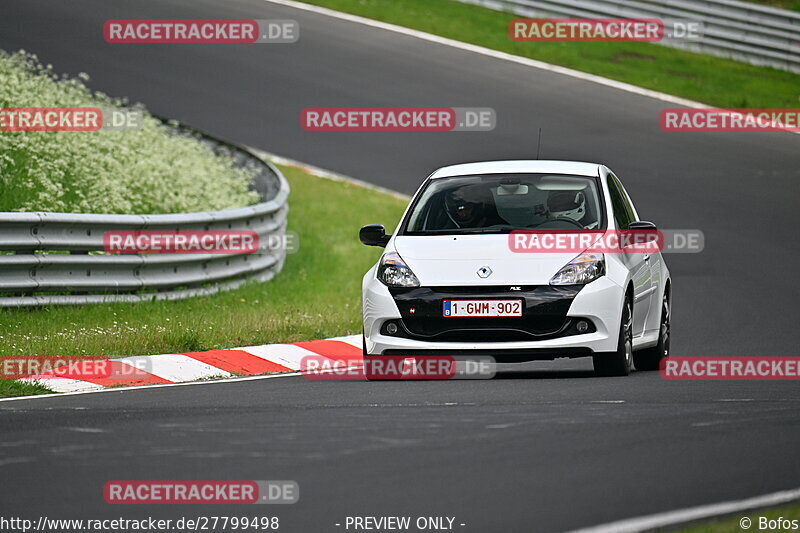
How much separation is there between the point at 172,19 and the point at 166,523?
81.8ft

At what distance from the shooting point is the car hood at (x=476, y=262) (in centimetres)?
1059

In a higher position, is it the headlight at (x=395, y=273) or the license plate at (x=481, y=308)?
the headlight at (x=395, y=273)

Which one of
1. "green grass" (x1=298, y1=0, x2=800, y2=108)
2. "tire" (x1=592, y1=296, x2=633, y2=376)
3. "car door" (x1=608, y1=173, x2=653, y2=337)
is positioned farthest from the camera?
"green grass" (x1=298, y1=0, x2=800, y2=108)

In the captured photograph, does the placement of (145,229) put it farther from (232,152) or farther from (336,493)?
(336,493)

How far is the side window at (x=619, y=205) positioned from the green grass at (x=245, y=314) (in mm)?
3112

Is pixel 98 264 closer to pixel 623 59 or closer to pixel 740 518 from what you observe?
pixel 740 518

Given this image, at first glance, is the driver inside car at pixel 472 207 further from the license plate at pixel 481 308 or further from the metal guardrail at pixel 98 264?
the metal guardrail at pixel 98 264

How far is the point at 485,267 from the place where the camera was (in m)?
10.6

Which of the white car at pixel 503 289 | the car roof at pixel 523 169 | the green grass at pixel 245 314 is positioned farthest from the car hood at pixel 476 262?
the green grass at pixel 245 314

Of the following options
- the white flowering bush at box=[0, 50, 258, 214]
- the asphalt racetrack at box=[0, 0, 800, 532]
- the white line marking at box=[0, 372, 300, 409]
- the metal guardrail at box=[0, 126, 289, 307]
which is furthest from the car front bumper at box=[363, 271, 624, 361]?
the white flowering bush at box=[0, 50, 258, 214]

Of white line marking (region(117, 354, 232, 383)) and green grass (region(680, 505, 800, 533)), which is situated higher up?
green grass (region(680, 505, 800, 533))

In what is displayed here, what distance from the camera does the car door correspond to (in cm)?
1125

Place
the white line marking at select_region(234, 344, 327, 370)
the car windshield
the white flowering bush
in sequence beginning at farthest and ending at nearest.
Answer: the white flowering bush < the white line marking at select_region(234, 344, 327, 370) < the car windshield

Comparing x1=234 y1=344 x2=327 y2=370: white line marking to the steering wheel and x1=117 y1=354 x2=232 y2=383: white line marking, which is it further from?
the steering wheel
